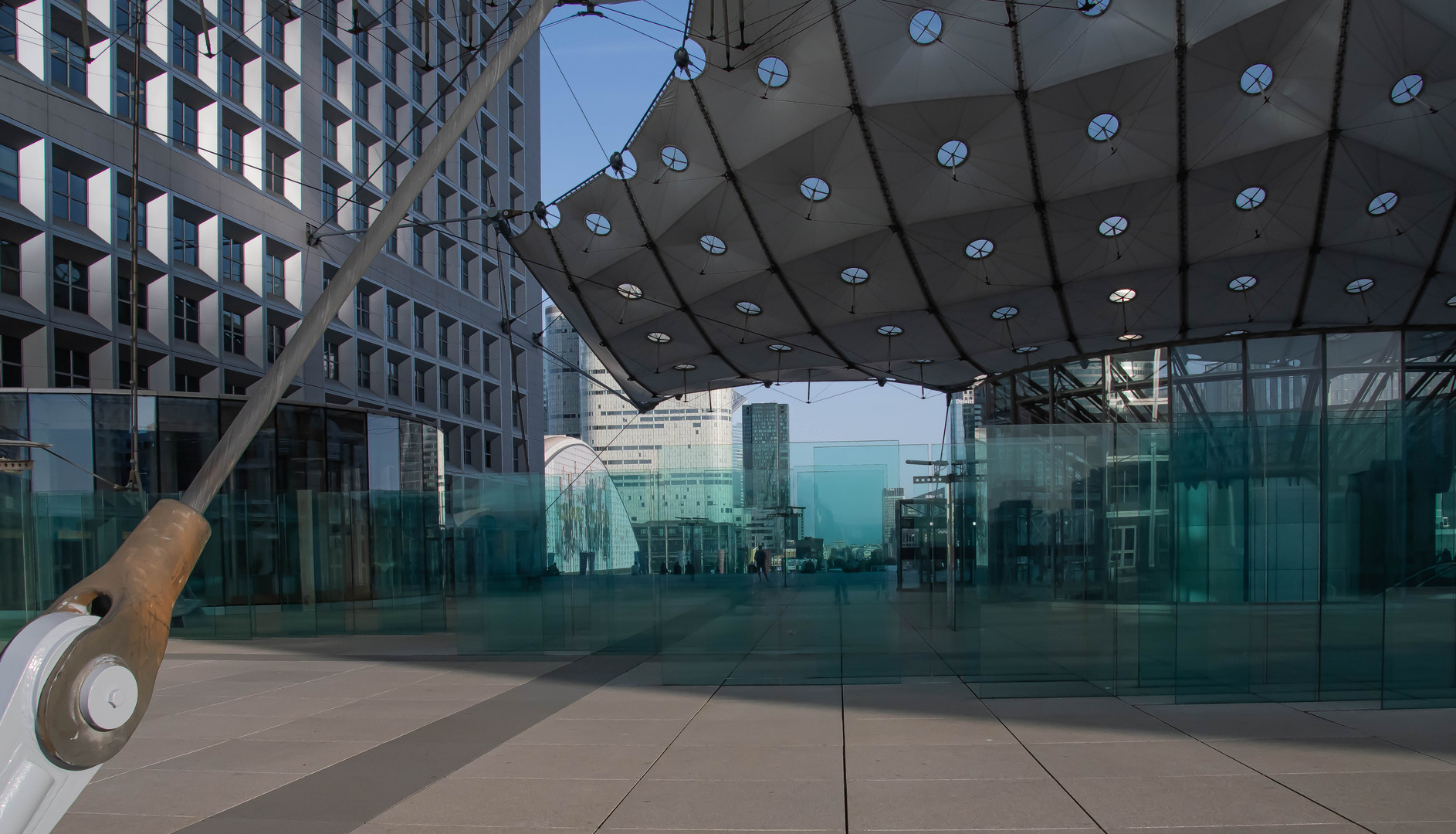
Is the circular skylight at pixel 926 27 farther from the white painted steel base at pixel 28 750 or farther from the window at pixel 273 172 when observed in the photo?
the window at pixel 273 172

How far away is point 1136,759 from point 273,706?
337 inches

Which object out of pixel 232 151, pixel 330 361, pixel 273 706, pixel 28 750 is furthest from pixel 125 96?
Result: pixel 28 750

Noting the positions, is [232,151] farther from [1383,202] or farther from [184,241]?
[1383,202]

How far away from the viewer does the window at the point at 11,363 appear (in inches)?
1045

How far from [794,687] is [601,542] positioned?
4350 millimetres

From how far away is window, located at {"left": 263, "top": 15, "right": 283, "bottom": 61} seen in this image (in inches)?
1411

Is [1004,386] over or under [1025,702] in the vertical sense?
over

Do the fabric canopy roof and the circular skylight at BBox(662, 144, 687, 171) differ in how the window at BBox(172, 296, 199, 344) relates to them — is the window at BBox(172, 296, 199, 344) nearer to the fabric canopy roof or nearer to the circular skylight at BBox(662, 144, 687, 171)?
the fabric canopy roof

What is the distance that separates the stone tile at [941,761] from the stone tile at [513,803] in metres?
1.81

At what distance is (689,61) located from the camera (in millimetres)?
22812

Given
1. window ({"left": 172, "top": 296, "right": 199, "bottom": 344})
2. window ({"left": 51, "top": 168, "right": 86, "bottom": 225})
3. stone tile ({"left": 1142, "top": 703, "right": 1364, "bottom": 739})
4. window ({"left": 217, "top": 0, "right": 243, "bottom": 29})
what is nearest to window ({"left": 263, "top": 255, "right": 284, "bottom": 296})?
window ({"left": 172, "top": 296, "right": 199, "bottom": 344})

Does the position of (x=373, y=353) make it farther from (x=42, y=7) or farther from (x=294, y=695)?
(x=294, y=695)

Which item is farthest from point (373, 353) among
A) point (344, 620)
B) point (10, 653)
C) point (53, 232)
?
point (10, 653)

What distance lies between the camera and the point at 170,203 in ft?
102
